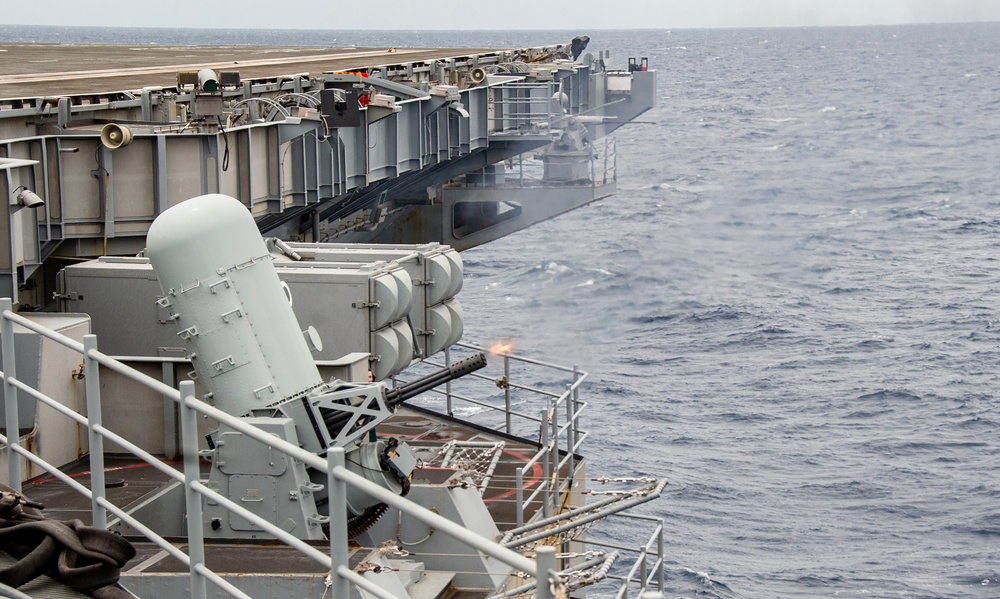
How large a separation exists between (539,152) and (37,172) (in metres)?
21.9

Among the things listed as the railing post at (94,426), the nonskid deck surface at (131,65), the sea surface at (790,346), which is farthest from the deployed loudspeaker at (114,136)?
the sea surface at (790,346)

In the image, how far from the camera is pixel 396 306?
1502 cm

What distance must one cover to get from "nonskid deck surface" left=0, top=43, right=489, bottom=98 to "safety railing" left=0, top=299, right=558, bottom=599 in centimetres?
1359

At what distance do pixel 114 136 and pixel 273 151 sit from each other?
11.7 feet

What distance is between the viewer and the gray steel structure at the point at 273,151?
640 inches

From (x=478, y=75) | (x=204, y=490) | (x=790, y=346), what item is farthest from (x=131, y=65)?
(x=204, y=490)

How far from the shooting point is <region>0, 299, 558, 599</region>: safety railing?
429 centimetres

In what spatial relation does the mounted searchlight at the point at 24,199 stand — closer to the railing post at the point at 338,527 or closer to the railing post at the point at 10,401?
the railing post at the point at 10,401

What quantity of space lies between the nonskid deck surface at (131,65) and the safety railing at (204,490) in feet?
44.6

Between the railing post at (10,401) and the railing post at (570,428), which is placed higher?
the railing post at (10,401)

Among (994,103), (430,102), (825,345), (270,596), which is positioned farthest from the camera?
(994,103)

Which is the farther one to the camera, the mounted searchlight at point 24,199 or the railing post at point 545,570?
the mounted searchlight at point 24,199

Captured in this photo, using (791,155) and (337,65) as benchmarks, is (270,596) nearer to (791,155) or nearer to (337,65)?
Answer: (337,65)

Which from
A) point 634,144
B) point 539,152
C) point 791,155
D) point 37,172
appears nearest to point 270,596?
point 37,172
